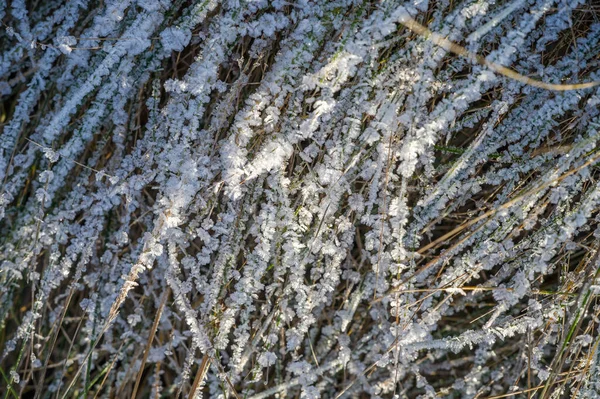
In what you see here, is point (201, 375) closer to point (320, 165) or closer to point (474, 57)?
point (320, 165)

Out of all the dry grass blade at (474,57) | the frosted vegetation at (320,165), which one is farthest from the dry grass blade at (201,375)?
the dry grass blade at (474,57)

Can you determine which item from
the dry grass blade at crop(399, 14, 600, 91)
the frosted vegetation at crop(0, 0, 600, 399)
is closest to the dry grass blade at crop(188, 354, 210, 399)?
the frosted vegetation at crop(0, 0, 600, 399)

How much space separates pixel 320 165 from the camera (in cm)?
86

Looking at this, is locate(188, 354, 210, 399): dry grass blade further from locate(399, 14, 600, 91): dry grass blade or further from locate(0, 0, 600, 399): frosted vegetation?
locate(399, 14, 600, 91): dry grass blade

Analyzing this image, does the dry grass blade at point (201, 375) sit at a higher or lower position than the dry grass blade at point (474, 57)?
lower

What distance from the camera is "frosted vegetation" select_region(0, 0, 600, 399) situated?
81cm

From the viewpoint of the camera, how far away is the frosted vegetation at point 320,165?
0.81 meters

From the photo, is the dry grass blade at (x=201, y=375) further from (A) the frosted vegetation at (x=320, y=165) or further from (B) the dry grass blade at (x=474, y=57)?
(B) the dry grass blade at (x=474, y=57)

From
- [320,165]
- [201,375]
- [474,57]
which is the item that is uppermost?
[474,57]

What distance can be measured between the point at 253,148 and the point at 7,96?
620 millimetres

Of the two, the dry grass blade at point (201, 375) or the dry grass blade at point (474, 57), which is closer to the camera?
the dry grass blade at point (474, 57)

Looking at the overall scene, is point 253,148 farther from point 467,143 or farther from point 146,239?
point 467,143

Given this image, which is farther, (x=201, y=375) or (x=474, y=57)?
(x=201, y=375)

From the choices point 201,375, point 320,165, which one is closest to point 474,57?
point 320,165
